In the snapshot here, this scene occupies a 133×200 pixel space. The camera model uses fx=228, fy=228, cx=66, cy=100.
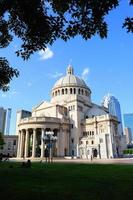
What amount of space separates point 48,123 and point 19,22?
2619 inches

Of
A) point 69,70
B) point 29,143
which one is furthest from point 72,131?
point 69,70

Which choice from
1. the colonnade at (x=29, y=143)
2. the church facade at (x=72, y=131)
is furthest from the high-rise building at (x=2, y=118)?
the colonnade at (x=29, y=143)

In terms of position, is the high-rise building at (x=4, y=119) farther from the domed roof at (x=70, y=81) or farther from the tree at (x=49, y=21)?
the tree at (x=49, y=21)

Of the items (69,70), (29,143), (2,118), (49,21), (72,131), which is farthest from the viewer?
(2,118)

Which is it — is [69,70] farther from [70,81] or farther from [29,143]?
[29,143]

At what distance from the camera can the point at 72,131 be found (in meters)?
81.3

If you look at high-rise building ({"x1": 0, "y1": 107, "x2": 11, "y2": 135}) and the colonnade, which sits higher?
high-rise building ({"x1": 0, "y1": 107, "x2": 11, "y2": 135})

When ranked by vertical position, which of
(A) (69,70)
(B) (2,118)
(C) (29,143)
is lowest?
(C) (29,143)

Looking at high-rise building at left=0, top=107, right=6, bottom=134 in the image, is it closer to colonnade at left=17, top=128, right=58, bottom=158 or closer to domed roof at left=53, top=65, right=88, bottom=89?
domed roof at left=53, top=65, right=88, bottom=89

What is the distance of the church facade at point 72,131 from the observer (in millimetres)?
72750

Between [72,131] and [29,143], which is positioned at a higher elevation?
[72,131]

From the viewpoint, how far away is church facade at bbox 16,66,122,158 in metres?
72.8

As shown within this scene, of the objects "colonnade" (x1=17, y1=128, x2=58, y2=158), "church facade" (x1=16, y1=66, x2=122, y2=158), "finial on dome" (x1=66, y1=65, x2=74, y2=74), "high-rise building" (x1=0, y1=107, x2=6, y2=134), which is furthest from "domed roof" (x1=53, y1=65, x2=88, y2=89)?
"high-rise building" (x1=0, y1=107, x2=6, y2=134)

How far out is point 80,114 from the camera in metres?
84.1
